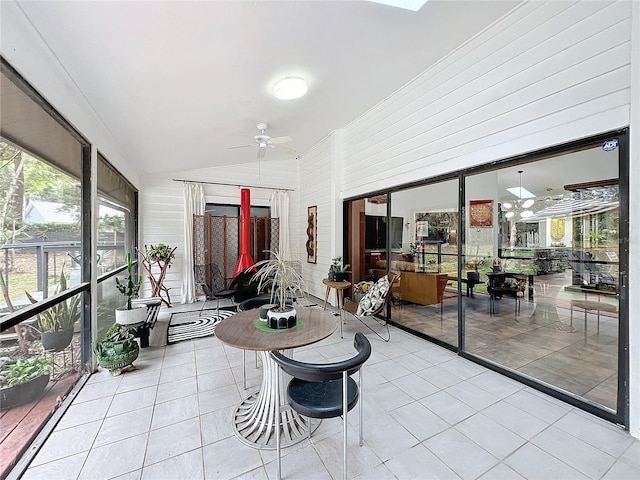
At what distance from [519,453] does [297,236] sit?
6.04 meters

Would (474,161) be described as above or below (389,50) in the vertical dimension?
below

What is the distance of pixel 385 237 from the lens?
15.0ft

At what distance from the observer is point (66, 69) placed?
209 cm

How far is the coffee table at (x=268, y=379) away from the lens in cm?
180

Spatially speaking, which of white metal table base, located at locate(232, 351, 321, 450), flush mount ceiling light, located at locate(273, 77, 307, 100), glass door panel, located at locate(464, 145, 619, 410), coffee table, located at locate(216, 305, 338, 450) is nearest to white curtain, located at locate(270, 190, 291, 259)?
flush mount ceiling light, located at locate(273, 77, 307, 100)

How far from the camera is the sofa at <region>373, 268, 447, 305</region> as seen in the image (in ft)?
13.4

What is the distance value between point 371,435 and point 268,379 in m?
0.86

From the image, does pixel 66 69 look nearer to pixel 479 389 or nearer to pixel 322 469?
pixel 322 469

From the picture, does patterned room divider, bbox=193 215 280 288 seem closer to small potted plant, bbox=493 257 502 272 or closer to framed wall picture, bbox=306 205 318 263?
framed wall picture, bbox=306 205 318 263

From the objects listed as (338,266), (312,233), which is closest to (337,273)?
(338,266)

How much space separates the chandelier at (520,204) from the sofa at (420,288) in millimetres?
1233

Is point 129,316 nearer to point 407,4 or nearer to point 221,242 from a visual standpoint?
point 221,242

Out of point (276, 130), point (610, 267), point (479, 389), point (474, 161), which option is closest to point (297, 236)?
point (276, 130)

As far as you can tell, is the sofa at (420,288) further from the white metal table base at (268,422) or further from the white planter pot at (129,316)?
the white planter pot at (129,316)
